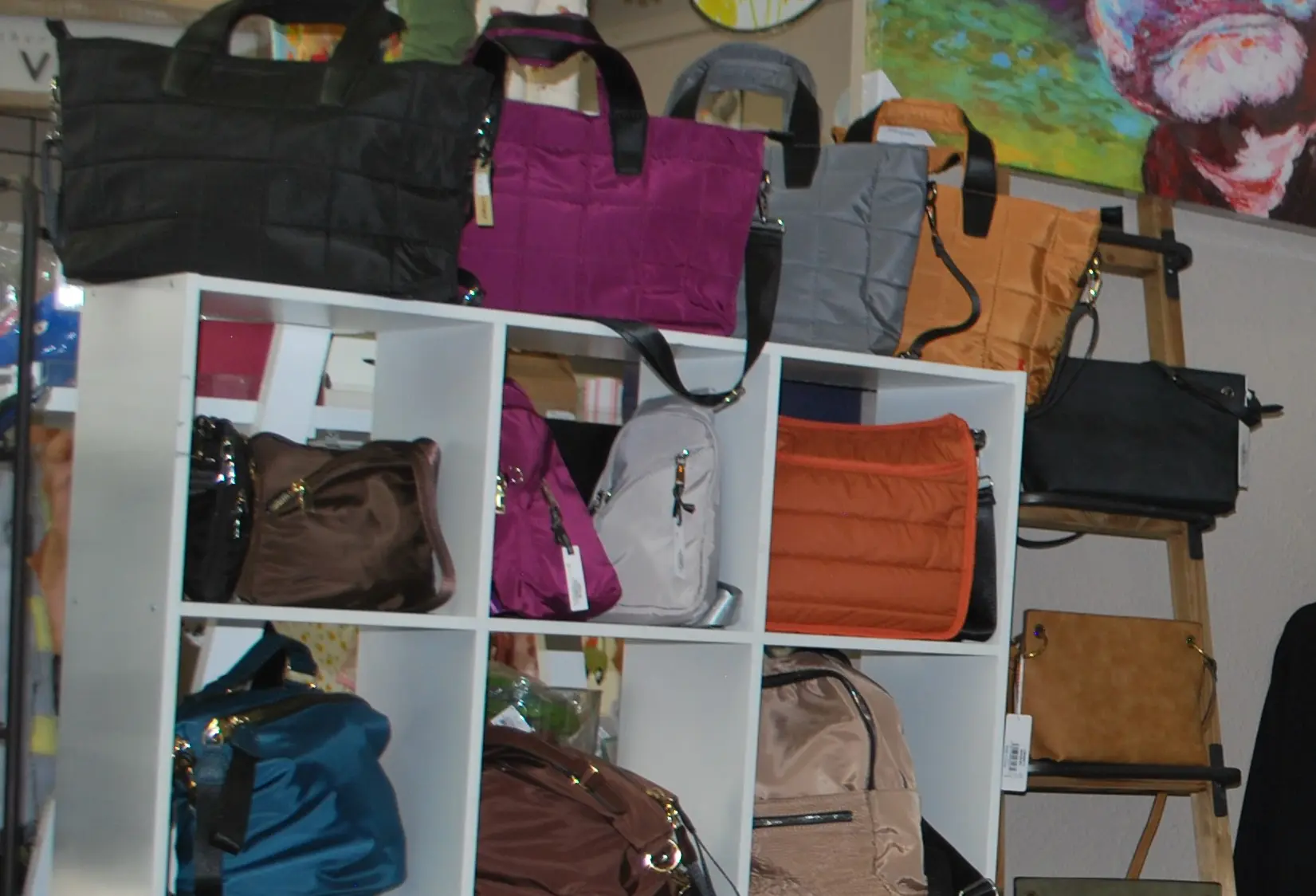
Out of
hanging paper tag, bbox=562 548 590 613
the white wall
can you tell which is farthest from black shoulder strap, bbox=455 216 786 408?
the white wall

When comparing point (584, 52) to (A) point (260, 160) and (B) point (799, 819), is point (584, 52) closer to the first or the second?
(A) point (260, 160)

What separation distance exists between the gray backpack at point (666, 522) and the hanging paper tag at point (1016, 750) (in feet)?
1.93

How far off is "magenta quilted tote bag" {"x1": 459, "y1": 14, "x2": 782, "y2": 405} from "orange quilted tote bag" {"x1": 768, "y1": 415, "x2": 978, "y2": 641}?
22 centimetres

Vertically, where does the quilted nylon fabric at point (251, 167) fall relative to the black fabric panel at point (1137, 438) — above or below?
above

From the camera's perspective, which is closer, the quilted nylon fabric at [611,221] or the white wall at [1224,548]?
the quilted nylon fabric at [611,221]

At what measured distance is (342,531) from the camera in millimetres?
1683

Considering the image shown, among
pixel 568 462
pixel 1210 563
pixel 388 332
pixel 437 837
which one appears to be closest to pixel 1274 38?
pixel 1210 563

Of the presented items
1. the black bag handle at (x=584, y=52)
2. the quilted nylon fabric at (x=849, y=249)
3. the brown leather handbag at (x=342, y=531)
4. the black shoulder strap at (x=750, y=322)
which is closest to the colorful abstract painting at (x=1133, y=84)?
the quilted nylon fabric at (x=849, y=249)

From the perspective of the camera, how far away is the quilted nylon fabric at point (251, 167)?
63.7 inches

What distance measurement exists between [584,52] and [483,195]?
234 millimetres

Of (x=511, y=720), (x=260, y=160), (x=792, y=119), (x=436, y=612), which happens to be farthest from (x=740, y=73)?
(x=511, y=720)

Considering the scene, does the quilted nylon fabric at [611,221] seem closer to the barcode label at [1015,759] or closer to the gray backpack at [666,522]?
the gray backpack at [666,522]

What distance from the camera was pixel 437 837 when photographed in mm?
1817

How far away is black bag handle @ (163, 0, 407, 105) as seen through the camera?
1.63 m
